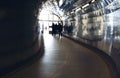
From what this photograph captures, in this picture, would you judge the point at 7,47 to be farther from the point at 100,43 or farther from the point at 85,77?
the point at 100,43

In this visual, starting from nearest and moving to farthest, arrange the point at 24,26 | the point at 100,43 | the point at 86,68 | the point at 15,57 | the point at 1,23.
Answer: the point at 1,23 < the point at 15,57 < the point at 86,68 < the point at 24,26 < the point at 100,43

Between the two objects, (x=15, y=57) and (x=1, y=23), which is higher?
(x=1, y=23)

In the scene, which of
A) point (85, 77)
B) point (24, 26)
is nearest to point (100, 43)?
Result: point (24, 26)

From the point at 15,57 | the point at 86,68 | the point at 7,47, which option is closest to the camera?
the point at 7,47

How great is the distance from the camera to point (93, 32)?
2441 cm

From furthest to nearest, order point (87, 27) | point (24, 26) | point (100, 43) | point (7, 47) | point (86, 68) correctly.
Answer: point (87, 27), point (100, 43), point (24, 26), point (86, 68), point (7, 47)

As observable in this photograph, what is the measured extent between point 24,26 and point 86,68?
3.42 m

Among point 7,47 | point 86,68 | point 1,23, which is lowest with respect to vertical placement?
point 86,68

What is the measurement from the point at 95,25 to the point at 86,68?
8.86 meters

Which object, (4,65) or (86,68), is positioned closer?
(4,65)

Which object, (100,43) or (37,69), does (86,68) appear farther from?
(100,43)

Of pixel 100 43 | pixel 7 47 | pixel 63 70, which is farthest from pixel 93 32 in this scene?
pixel 7 47

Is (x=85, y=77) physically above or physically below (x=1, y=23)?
below

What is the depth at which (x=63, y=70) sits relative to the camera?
14320 millimetres
